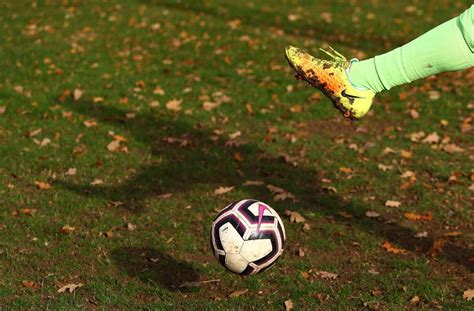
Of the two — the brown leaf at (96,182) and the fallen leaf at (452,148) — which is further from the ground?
the fallen leaf at (452,148)

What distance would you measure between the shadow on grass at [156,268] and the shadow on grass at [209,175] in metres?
0.94

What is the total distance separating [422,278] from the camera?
562cm

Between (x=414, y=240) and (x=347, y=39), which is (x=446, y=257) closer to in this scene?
(x=414, y=240)

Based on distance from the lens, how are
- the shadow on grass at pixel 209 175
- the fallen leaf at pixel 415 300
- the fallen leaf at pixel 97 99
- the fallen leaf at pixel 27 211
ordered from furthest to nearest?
1. the fallen leaf at pixel 97 99
2. the fallen leaf at pixel 27 211
3. the shadow on grass at pixel 209 175
4. the fallen leaf at pixel 415 300

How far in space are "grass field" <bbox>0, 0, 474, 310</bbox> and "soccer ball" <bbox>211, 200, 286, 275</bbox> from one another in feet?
1.19

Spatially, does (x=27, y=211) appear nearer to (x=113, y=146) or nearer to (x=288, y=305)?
(x=113, y=146)

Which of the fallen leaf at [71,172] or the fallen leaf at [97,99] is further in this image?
the fallen leaf at [97,99]

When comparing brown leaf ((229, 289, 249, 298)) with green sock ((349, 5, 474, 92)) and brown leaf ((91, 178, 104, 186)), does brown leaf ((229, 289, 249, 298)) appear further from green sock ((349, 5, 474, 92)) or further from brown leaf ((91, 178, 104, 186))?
brown leaf ((91, 178, 104, 186))

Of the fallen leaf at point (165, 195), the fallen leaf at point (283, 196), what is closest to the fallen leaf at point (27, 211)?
the fallen leaf at point (165, 195)

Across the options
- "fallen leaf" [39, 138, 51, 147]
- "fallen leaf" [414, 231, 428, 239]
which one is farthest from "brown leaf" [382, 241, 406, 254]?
"fallen leaf" [39, 138, 51, 147]

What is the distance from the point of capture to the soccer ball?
4.88 meters

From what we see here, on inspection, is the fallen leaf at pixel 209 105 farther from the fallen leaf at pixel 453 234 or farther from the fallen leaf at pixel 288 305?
the fallen leaf at pixel 288 305

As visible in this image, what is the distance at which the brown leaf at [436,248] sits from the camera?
608 centimetres


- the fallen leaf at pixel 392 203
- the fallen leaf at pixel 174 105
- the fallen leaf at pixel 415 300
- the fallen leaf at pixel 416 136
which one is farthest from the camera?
the fallen leaf at pixel 174 105
